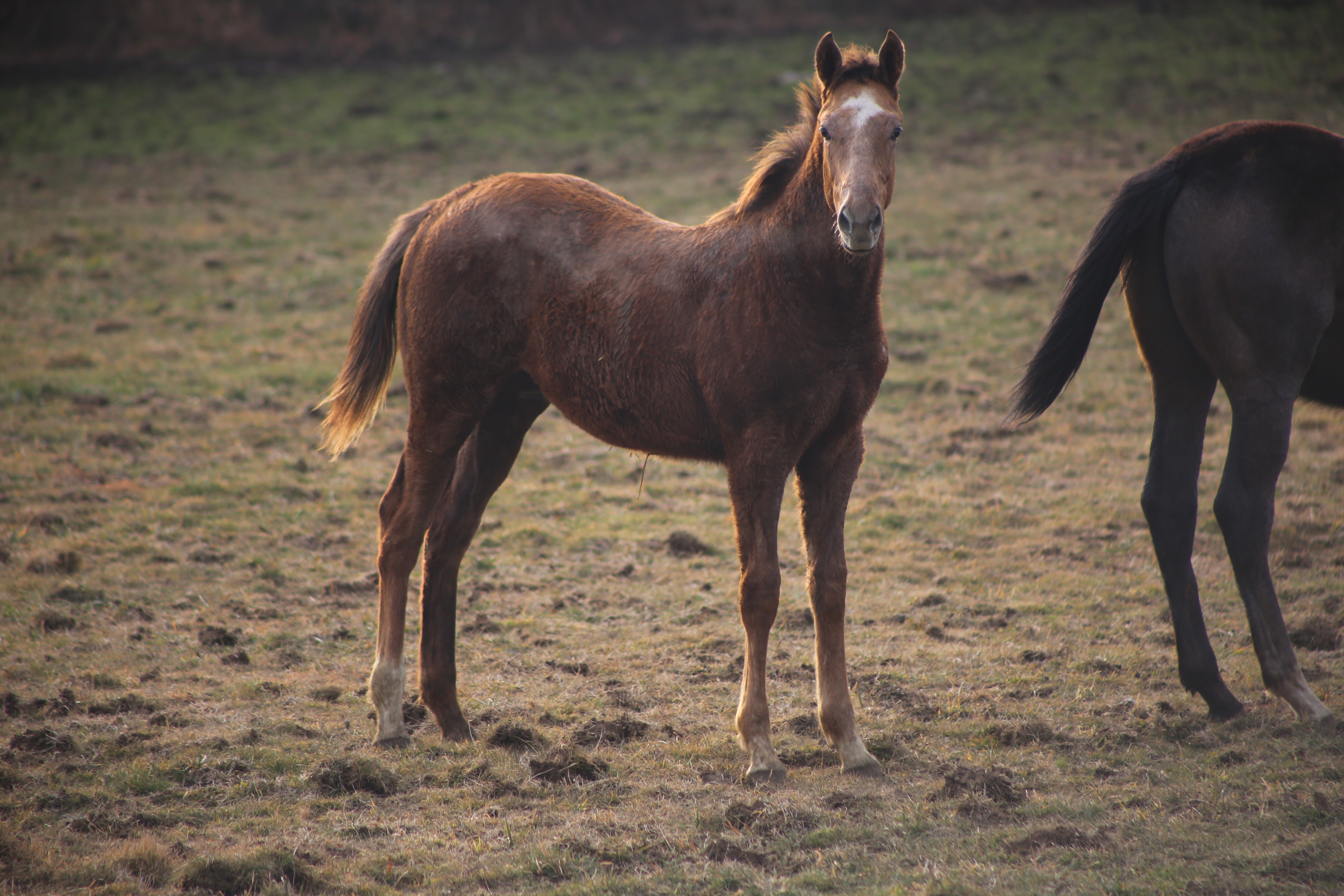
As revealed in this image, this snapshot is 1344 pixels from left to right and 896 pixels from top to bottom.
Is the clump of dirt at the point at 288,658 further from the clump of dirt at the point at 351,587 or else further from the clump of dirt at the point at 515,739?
the clump of dirt at the point at 515,739

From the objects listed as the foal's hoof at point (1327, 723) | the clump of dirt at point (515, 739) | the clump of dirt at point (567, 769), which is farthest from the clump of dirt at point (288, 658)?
the foal's hoof at point (1327, 723)

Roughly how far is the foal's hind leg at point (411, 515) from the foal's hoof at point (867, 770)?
1.90 meters

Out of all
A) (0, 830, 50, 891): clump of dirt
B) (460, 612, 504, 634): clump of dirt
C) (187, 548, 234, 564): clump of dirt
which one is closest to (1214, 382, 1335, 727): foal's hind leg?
(460, 612, 504, 634): clump of dirt

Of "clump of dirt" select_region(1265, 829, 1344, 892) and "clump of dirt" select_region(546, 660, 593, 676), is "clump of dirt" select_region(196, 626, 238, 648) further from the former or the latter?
"clump of dirt" select_region(1265, 829, 1344, 892)

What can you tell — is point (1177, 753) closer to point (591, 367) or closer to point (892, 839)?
point (892, 839)

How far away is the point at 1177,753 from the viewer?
4285 mm

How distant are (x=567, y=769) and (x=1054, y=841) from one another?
1.80 metres

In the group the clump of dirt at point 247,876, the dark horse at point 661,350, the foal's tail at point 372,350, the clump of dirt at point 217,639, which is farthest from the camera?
the clump of dirt at point 217,639

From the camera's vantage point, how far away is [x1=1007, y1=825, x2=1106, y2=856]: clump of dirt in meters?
3.55

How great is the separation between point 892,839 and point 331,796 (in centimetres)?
210

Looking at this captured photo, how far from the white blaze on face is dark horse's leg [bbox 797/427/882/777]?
119cm

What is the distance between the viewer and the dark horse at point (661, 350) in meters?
4.05

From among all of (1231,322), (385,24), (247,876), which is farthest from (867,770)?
(385,24)

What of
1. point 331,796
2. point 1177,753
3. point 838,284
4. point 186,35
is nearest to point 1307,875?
point 1177,753
